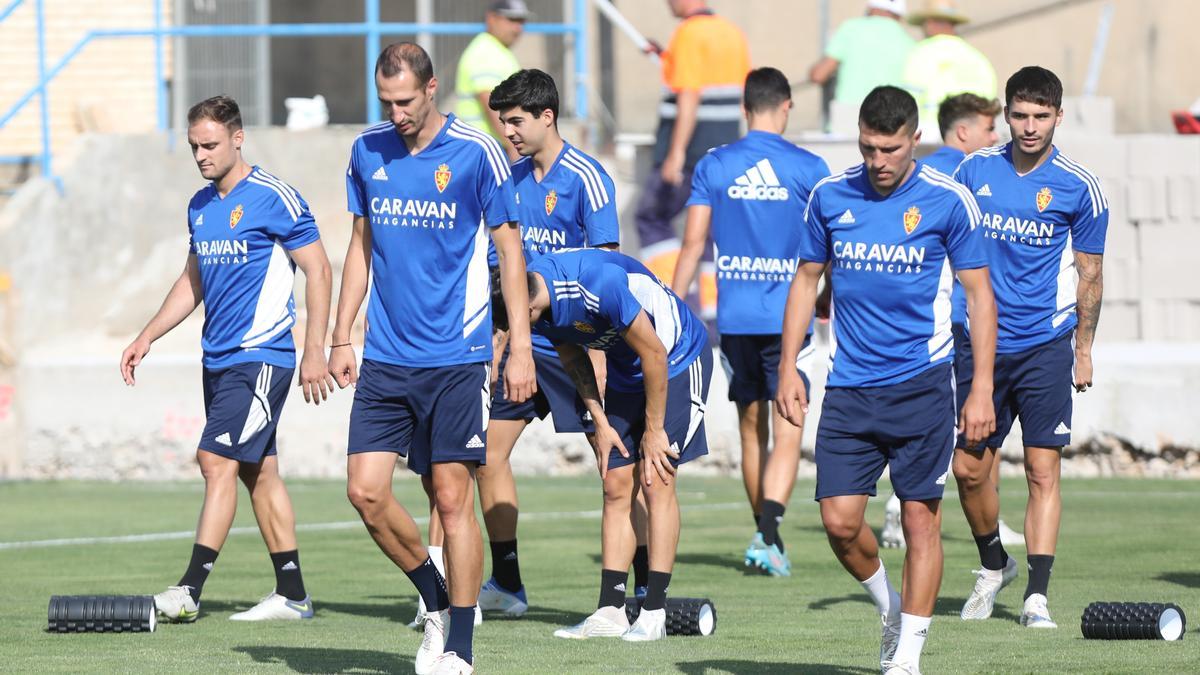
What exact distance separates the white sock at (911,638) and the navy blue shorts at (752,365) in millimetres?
3980

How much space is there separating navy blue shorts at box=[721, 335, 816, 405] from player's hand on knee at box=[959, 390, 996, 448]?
3572 mm

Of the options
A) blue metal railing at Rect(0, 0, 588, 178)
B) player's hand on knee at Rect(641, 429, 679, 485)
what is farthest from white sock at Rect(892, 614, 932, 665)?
blue metal railing at Rect(0, 0, 588, 178)

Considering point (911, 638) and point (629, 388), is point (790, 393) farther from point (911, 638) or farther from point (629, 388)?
point (629, 388)

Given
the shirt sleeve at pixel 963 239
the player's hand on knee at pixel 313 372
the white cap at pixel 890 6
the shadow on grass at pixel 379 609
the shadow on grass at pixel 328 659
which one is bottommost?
the shadow on grass at pixel 379 609

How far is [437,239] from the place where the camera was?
787cm

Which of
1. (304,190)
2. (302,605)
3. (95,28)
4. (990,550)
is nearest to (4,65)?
(95,28)

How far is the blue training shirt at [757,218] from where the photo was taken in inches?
439

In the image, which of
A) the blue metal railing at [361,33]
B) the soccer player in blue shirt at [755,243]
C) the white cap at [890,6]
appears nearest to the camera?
the soccer player in blue shirt at [755,243]

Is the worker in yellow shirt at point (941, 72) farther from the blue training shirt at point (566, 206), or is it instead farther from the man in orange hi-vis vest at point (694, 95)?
the blue training shirt at point (566, 206)

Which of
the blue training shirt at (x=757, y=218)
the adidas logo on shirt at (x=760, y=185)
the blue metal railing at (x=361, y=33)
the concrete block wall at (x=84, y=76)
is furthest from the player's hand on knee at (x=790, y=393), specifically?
the concrete block wall at (x=84, y=76)

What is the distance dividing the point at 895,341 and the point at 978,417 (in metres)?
0.39

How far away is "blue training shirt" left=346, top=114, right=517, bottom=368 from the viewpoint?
7.86m

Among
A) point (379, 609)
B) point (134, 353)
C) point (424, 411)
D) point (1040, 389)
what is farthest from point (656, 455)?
point (134, 353)

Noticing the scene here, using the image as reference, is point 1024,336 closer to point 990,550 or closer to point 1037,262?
point 1037,262
